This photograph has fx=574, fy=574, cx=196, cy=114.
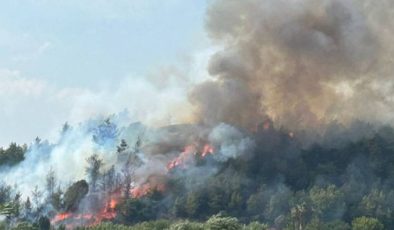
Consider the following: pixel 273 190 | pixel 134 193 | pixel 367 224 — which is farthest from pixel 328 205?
pixel 134 193

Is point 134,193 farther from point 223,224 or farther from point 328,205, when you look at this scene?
point 223,224

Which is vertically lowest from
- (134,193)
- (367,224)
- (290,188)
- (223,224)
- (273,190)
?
(223,224)

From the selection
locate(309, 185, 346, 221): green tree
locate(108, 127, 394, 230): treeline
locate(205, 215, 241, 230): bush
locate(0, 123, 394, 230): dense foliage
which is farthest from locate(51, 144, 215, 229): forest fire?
locate(205, 215, 241, 230): bush

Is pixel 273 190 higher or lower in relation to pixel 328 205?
higher

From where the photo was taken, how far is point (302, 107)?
121 metres

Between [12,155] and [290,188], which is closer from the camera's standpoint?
[290,188]

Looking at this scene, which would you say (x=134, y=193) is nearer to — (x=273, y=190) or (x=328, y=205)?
(x=273, y=190)

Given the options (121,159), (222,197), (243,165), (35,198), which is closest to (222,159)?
(243,165)

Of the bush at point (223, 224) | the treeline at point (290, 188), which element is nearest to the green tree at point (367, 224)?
the treeline at point (290, 188)

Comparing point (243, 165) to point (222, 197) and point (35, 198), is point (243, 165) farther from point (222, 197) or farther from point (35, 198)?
point (35, 198)

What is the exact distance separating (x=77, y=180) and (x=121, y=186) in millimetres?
9940

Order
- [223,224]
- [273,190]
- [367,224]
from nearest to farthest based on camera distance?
[223,224]
[367,224]
[273,190]

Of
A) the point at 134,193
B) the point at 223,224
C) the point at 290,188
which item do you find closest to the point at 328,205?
the point at 290,188

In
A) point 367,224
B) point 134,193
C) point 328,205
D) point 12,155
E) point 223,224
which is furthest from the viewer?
point 12,155
